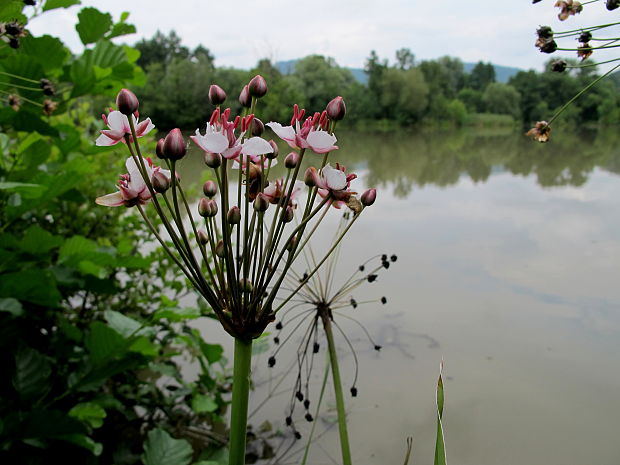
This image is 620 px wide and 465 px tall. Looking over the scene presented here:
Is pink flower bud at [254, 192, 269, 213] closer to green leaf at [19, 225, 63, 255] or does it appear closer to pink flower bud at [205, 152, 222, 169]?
pink flower bud at [205, 152, 222, 169]

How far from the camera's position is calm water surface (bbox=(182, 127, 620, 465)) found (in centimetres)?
150

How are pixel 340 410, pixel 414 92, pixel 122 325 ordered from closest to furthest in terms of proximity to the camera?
pixel 340 410 < pixel 122 325 < pixel 414 92

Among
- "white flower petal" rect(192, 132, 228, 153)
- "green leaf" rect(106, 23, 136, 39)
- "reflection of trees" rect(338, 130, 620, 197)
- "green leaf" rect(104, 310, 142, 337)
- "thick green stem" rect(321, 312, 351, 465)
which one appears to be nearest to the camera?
"white flower petal" rect(192, 132, 228, 153)

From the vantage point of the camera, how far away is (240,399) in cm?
43

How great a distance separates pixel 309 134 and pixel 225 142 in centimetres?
7

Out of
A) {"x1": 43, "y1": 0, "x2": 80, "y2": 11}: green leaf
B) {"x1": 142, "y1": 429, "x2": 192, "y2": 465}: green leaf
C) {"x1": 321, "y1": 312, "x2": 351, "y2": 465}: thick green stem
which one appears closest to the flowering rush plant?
{"x1": 321, "y1": 312, "x2": 351, "y2": 465}: thick green stem

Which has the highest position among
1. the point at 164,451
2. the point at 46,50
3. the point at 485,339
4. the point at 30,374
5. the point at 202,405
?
the point at 46,50

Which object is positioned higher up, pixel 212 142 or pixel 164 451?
pixel 212 142

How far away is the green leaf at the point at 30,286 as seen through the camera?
2.93 ft

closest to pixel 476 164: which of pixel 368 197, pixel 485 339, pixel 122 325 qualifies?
pixel 485 339

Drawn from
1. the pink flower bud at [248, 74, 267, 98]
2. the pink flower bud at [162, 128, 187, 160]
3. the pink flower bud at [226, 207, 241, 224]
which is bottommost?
the pink flower bud at [226, 207, 241, 224]

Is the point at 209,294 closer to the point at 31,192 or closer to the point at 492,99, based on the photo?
A: the point at 31,192

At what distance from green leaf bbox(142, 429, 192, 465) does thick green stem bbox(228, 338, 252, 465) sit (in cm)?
50

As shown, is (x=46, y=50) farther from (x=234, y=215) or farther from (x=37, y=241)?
(x=234, y=215)
